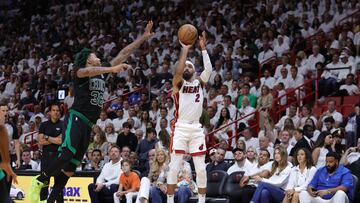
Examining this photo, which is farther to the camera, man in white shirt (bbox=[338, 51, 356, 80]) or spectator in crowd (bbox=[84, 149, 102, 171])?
man in white shirt (bbox=[338, 51, 356, 80])

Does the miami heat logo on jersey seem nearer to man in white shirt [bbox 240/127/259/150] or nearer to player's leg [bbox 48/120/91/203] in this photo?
player's leg [bbox 48/120/91/203]

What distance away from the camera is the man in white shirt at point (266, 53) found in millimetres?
20891

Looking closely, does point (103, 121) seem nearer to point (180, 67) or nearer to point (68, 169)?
point (180, 67)

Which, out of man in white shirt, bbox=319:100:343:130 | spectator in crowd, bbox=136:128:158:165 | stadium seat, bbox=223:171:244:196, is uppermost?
man in white shirt, bbox=319:100:343:130

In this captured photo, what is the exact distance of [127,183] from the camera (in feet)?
48.6

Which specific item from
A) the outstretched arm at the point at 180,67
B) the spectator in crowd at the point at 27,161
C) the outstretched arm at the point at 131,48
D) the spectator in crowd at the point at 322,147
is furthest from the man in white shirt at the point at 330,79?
the outstretched arm at the point at 131,48

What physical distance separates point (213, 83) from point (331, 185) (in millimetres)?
8285

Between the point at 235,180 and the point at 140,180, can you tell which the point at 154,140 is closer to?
the point at 140,180

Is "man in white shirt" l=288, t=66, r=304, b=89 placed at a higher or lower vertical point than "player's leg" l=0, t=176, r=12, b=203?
higher

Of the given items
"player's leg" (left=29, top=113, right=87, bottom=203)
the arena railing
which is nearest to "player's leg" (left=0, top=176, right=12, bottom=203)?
"player's leg" (left=29, top=113, right=87, bottom=203)

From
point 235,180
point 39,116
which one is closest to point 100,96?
point 235,180

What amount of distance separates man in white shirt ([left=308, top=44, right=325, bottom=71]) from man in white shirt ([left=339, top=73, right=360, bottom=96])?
1.61 metres

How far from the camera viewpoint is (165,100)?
20031mm

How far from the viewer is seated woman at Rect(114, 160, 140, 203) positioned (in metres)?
14.6
